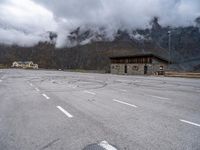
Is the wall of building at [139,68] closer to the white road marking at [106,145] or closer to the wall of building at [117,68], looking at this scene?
the wall of building at [117,68]

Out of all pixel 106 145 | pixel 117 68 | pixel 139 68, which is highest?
pixel 139 68

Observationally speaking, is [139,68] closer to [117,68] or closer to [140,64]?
[140,64]

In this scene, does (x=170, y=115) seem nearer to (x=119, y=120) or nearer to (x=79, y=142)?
(x=119, y=120)

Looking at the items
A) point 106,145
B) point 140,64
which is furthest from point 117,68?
point 106,145

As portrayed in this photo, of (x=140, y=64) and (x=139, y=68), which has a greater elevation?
(x=140, y=64)

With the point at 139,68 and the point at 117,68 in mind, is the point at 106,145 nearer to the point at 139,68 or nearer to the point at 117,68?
the point at 139,68

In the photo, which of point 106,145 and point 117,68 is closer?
point 106,145

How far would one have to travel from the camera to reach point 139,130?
6.23 metres

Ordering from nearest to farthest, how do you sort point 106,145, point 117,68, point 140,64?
point 106,145
point 140,64
point 117,68

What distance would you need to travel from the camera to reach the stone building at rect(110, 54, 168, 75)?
6881cm

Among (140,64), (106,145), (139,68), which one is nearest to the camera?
(106,145)

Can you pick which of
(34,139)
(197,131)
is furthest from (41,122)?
(197,131)

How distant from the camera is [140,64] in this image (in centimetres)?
7150

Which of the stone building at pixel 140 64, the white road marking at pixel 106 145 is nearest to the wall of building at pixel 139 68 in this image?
the stone building at pixel 140 64
